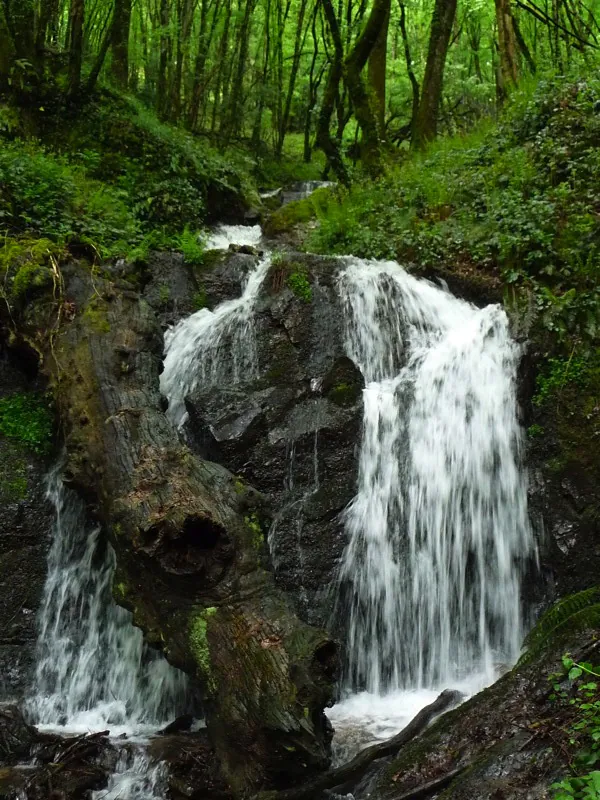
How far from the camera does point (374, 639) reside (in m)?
5.33

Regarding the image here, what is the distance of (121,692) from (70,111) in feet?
30.2

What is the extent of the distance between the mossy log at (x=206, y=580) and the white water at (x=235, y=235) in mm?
5685

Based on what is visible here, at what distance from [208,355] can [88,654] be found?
3.22m

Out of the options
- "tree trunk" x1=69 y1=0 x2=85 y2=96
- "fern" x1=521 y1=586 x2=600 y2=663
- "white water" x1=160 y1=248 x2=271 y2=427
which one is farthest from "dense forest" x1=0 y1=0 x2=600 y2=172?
"fern" x1=521 y1=586 x2=600 y2=663

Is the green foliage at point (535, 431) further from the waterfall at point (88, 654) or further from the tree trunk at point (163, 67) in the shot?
the tree trunk at point (163, 67)

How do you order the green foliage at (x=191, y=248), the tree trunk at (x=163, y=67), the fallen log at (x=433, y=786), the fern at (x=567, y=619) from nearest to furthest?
the fallen log at (x=433, y=786) < the fern at (x=567, y=619) < the green foliage at (x=191, y=248) < the tree trunk at (x=163, y=67)

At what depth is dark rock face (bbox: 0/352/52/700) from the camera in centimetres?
531

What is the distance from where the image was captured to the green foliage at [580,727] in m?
2.36

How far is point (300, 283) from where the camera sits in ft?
24.8

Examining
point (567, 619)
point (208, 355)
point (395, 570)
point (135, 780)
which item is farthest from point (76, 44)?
point (567, 619)

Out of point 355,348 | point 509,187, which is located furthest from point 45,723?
point 509,187

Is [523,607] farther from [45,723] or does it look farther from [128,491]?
[45,723]

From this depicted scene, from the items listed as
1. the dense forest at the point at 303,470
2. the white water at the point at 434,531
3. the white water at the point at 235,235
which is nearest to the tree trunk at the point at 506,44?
the dense forest at the point at 303,470

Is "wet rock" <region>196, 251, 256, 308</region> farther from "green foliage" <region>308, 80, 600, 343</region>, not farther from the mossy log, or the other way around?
the mossy log
